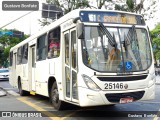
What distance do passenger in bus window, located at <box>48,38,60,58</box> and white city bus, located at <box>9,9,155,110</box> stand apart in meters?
0.12

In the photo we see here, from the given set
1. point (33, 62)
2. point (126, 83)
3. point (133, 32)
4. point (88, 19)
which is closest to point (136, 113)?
point (126, 83)

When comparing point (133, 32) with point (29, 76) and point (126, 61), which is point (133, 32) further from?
point (29, 76)

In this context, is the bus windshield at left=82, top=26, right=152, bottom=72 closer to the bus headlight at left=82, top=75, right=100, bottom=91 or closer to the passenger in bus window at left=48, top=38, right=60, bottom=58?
the bus headlight at left=82, top=75, right=100, bottom=91

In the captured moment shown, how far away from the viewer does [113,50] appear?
8.02 m

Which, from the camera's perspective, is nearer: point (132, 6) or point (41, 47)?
point (41, 47)

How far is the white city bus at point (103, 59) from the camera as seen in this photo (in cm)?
773

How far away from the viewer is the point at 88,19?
815 cm

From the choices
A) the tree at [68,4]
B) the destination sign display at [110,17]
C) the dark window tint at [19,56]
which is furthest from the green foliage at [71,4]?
the destination sign display at [110,17]

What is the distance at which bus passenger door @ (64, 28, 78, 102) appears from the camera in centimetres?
831

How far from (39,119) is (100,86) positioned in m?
2.07

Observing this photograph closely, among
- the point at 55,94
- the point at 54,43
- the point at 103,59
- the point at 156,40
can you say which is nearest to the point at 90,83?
the point at 103,59

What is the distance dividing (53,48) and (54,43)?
17 cm

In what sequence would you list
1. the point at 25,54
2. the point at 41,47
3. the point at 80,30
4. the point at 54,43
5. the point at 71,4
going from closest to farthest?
1. the point at 80,30
2. the point at 54,43
3. the point at 41,47
4. the point at 25,54
5. the point at 71,4

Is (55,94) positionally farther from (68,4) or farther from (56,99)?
(68,4)
